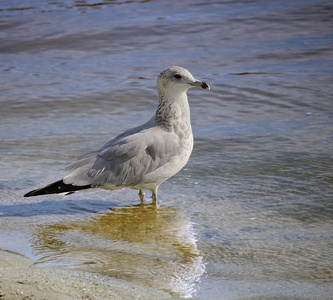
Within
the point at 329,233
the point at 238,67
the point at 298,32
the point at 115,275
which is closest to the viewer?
the point at 115,275

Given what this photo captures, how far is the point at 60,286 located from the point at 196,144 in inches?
144

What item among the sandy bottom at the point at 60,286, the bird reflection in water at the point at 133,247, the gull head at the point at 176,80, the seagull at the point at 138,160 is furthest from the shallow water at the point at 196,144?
the gull head at the point at 176,80

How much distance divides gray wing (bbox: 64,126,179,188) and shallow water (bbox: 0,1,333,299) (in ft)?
1.14

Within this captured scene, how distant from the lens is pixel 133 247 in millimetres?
3979

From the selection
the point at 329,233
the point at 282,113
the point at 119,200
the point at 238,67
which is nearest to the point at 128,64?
the point at 238,67

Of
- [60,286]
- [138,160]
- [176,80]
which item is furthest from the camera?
[176,80]

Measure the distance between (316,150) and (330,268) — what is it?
2.67 meters

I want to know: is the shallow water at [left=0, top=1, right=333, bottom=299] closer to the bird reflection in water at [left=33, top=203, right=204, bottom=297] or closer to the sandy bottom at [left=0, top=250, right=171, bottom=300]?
the bird reflection in water at [left=33, top=203, right=204, bottom=297]

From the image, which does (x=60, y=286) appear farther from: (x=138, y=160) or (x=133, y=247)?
(x=138, y=160)

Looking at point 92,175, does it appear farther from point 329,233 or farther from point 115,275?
point 329,233

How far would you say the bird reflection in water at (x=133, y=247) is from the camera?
3396 millimetres

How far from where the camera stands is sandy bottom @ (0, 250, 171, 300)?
9.18ft

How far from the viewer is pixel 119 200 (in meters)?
5.09

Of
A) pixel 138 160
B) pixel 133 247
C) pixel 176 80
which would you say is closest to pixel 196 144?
pixel 176 80
